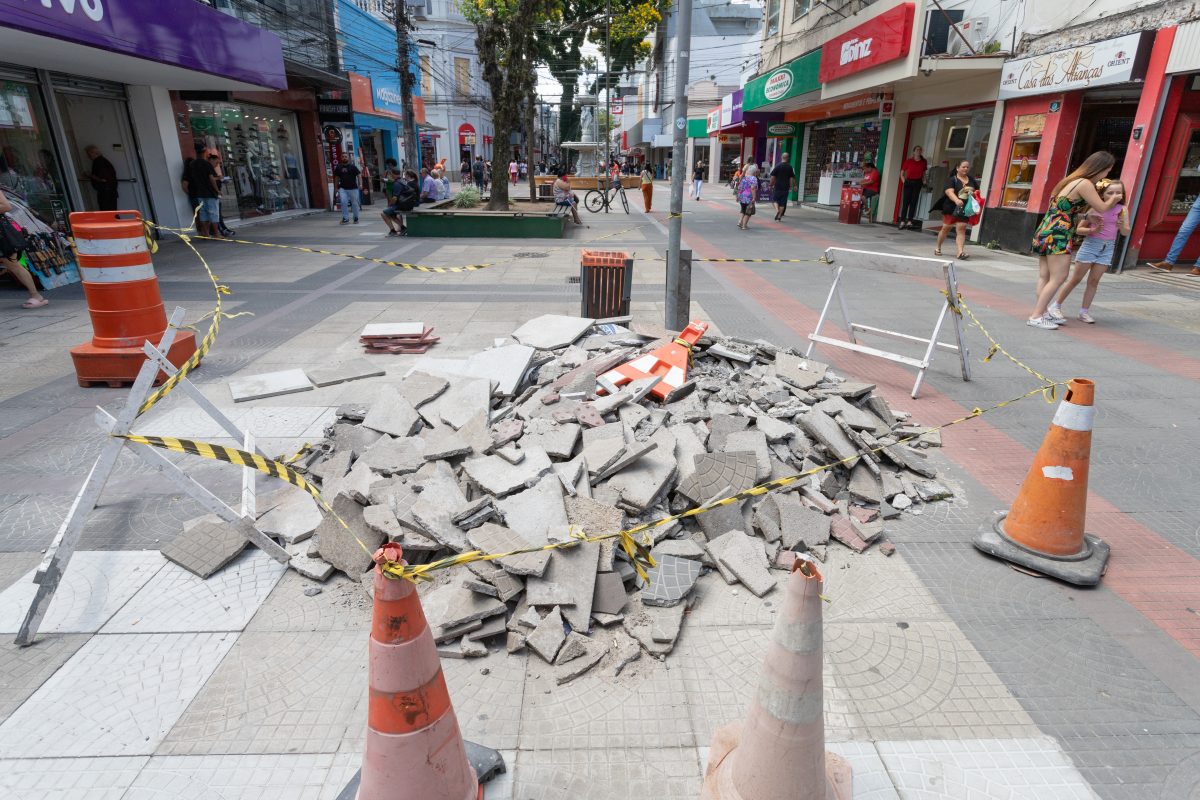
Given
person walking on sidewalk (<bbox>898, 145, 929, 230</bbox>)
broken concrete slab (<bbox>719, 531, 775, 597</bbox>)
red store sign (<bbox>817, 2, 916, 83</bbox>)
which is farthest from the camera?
person walking on sidewalk (<bbox>898, 145, 929, 230</bbox>)

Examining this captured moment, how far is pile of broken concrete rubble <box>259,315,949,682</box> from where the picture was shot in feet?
10.5

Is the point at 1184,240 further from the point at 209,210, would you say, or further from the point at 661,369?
the point at 209,210

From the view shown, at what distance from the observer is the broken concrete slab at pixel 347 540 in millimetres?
3545

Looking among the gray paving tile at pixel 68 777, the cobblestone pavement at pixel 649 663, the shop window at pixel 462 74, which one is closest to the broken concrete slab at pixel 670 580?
the cobblestone pavement at pixel 649 663

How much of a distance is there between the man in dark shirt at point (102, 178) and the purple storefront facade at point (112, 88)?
35mm

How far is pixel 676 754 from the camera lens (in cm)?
255

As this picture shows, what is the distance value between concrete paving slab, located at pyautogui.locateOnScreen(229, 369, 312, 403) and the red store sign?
15205 millimetres

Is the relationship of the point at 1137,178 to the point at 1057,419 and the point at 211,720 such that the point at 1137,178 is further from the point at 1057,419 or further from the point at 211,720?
the point at 211,720

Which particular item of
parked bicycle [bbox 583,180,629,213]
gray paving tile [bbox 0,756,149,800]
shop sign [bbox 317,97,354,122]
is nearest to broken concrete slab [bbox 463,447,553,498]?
gray paving tile [bbox 0,756,149,800]

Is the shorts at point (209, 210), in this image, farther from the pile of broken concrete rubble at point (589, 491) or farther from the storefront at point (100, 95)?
the pile of broken concrete rubble at point (589, 491)

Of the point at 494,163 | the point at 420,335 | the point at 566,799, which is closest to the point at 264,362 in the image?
the point at 420,335

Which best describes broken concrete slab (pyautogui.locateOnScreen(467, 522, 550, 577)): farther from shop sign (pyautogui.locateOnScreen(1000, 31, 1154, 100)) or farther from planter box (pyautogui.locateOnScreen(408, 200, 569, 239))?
planter box (pyautogui.locateOnScreen(408, 200, 569, 239))

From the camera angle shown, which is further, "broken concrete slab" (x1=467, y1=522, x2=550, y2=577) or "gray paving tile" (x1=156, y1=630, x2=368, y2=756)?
"broken concrete slab" (x1=467, y1=522, x2=550, y2=577)

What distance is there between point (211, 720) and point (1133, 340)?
10.0 meters
